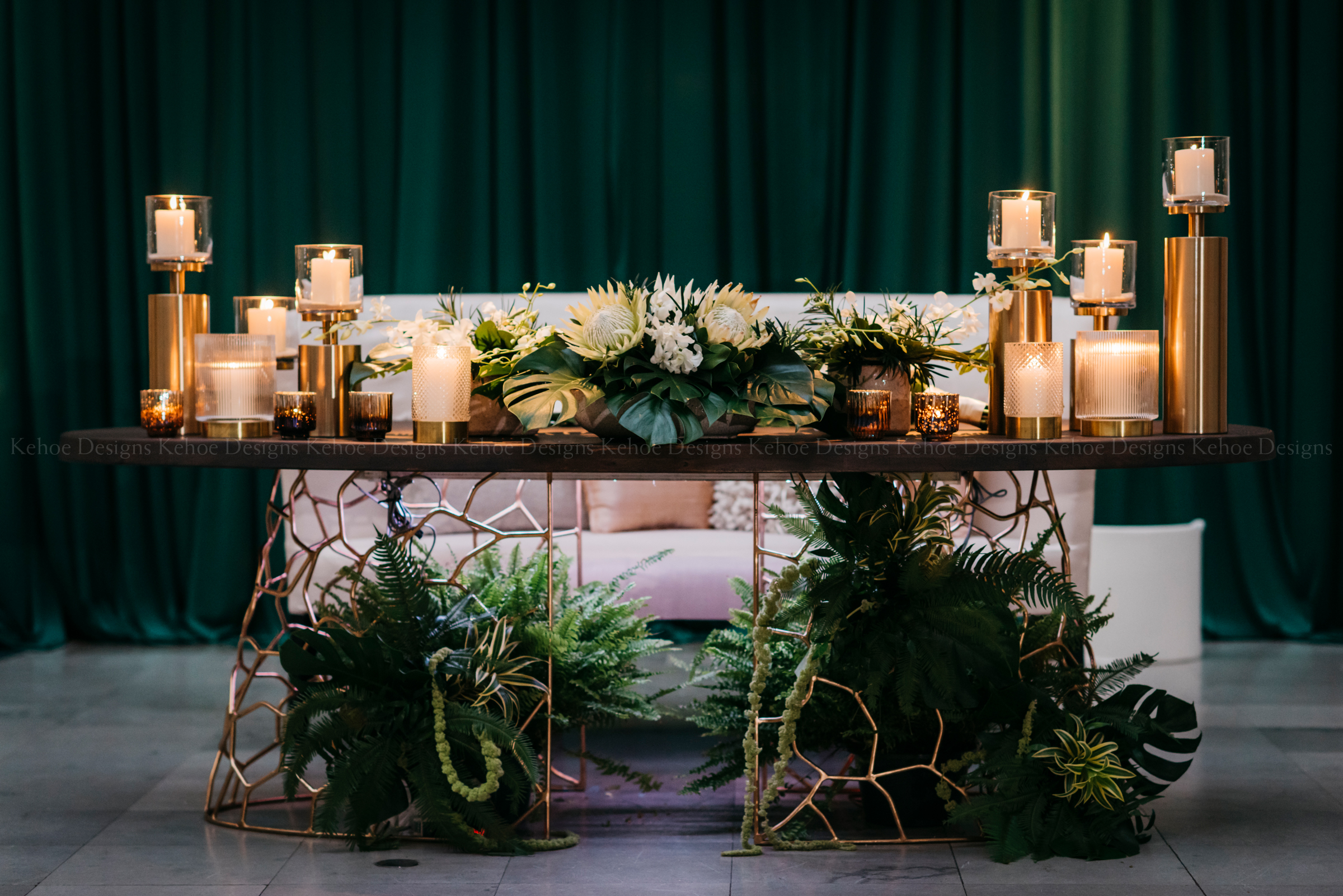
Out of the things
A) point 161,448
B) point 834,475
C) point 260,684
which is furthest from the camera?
point 260,684

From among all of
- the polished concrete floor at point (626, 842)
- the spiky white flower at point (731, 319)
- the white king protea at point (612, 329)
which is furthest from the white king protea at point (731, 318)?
the polished concrete floor at point (626, 842)

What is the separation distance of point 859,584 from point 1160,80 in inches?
110

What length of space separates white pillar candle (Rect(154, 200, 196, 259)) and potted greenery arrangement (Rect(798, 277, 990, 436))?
3.70ft

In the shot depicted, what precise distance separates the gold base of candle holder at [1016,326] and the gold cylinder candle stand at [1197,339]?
0.73ft

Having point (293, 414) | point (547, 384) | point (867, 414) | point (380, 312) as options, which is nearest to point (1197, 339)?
point (867, 414)

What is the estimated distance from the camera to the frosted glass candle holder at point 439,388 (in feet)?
6.75

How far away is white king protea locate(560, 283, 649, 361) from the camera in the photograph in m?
2.00

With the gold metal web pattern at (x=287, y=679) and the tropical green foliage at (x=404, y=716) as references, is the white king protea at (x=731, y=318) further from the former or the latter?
the tropical green foliage at (x=404, y=716)

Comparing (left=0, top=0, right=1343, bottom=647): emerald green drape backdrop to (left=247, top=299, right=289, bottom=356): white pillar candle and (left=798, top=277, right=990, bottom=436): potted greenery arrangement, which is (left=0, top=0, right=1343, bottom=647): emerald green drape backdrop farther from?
(left=798, top=277, right=990, bottom=436): potted greenery arrangement

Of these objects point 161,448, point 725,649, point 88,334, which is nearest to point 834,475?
point 725,649

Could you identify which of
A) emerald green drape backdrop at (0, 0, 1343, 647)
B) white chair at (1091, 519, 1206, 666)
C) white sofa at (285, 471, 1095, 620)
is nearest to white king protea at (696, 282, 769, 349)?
white sofa at (285, 471, 1095, 620)

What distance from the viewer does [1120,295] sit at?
2.14 metres

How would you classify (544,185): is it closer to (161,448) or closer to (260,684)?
(260,684)

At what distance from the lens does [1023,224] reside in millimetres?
2121
